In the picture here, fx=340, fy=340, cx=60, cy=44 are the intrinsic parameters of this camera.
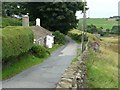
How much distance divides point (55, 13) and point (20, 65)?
101 ft

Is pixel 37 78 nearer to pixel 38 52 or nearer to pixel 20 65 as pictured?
pixel 20 65

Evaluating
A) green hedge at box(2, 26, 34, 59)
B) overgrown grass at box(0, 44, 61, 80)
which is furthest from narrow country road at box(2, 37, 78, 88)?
green hedge at box(2, 26, 34, 59)

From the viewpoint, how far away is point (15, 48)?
2536 centimetres

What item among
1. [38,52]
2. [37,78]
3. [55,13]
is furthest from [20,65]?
[55,13]

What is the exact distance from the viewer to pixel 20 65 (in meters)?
27.0

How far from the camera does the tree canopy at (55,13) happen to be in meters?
56.9

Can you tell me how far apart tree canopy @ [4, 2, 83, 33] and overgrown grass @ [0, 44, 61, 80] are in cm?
2170

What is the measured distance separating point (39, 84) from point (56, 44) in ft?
109

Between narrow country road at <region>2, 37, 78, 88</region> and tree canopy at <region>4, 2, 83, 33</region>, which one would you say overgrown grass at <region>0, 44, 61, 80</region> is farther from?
tree canopy at <region>4, 2, 83, 33</region>

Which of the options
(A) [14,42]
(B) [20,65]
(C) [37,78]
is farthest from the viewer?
(B) [20,65]

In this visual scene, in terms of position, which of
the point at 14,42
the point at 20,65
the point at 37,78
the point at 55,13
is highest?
the point at 55,13

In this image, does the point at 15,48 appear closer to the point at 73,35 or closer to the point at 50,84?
the point at 50,84

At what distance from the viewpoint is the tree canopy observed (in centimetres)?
5691

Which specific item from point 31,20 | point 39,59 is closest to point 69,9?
point 31,20
